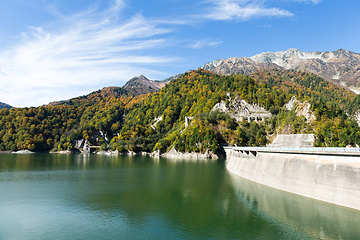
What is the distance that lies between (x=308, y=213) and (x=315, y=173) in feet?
26.9

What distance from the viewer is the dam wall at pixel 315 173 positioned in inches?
1318

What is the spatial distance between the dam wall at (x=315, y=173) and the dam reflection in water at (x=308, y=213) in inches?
55.0

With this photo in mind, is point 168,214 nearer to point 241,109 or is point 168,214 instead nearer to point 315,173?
point 315,173

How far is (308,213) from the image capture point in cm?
3400

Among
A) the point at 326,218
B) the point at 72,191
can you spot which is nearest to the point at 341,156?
the point at 326,218

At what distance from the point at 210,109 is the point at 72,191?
138 meters

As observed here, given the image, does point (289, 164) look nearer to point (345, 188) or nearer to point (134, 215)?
point (345, 188)

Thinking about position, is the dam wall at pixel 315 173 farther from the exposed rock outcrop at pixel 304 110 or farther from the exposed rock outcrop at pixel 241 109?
the exposed rock outcrop at pixel 241 109

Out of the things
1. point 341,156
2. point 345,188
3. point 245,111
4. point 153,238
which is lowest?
point 153,238

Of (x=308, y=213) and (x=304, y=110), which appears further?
(x=304, y=110)

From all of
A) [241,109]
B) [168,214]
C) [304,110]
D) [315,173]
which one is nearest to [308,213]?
[315,173]

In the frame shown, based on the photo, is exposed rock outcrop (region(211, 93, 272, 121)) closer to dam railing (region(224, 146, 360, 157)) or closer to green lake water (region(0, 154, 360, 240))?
dam railing (region(224, 146, 360, 157))

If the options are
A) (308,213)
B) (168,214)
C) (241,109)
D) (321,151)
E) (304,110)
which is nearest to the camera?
(308,213)

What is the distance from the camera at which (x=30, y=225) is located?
30.3 metres
